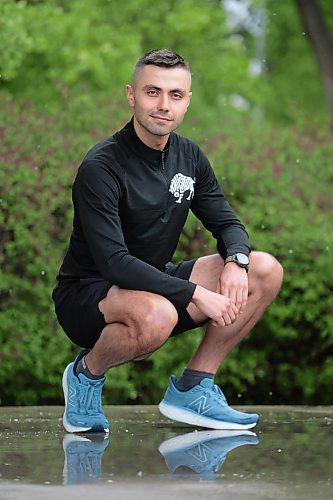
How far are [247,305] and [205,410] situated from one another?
576mm

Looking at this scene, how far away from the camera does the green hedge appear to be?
828cm

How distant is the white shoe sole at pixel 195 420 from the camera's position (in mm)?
6109

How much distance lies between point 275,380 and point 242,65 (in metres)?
16.4

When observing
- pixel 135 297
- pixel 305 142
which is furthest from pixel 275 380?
pixel 135 297

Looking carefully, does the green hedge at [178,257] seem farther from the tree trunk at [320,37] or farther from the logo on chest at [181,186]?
the tree trunk at [320,37]

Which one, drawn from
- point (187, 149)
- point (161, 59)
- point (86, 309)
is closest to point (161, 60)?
point (161, 59)

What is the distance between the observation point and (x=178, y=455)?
5184 mm

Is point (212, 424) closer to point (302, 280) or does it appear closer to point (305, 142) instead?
point (302, 280)

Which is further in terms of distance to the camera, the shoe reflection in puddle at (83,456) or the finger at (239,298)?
the finger at (239,298)

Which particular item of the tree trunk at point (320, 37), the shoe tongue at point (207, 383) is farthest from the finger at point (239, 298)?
the tree trunk at point (320, 37)

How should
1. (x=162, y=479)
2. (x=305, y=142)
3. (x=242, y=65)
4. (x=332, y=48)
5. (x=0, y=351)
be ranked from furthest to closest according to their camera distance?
(x=242, y=65), (x=332, y=48), (x=305, y=142), (x=0, y=351), (x=162, y=479)

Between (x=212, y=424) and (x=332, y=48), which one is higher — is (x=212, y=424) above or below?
above

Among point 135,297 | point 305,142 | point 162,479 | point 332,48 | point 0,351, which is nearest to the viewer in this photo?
point 162,479

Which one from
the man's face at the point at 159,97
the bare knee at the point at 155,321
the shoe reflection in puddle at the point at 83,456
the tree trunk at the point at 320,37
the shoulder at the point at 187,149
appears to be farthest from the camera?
the tree trunk at the point at 320,37
